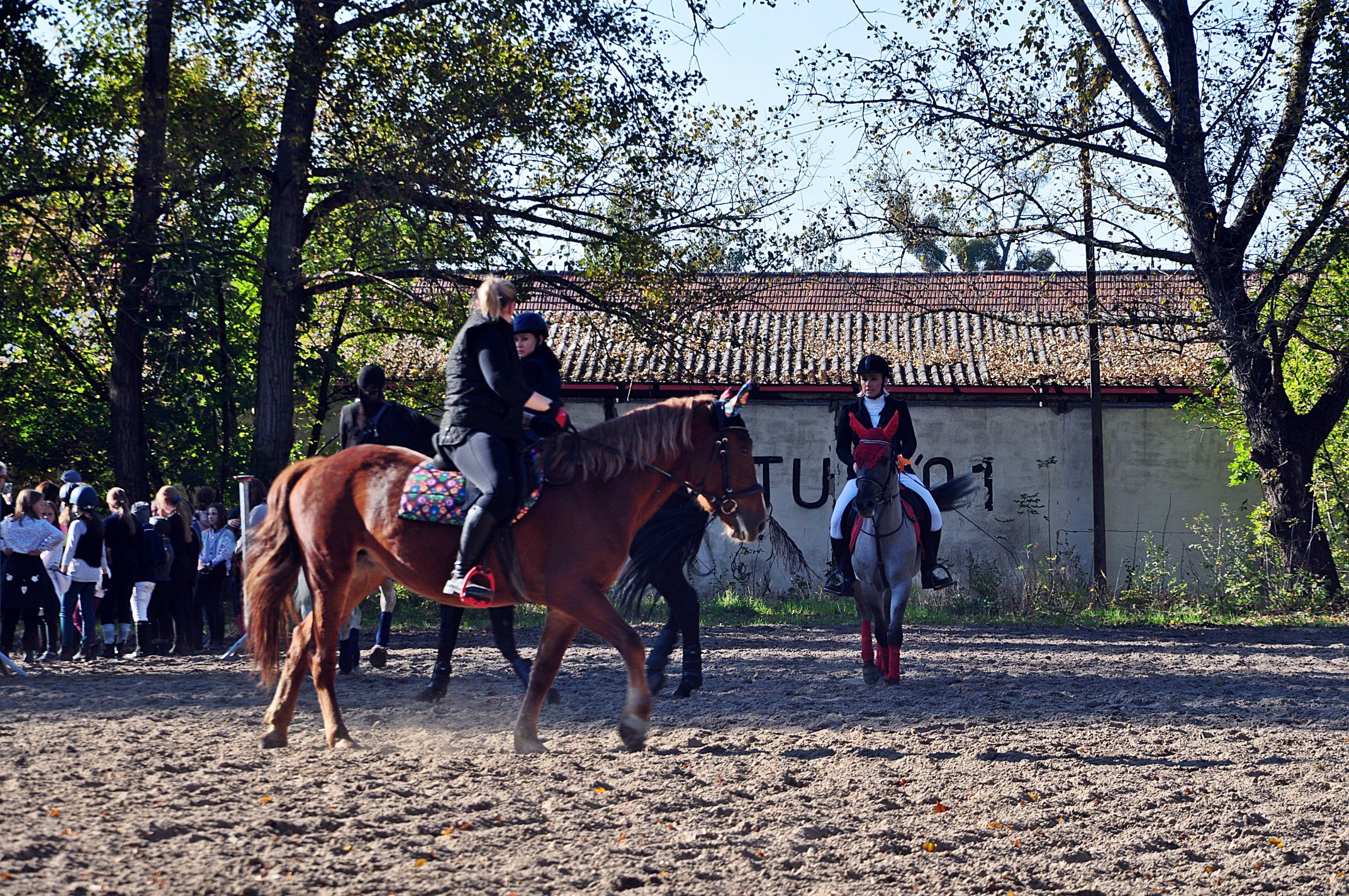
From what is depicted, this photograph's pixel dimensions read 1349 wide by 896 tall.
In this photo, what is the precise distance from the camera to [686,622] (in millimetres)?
8375

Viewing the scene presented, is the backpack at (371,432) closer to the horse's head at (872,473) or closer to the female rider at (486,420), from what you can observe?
the female rider at (486,420)

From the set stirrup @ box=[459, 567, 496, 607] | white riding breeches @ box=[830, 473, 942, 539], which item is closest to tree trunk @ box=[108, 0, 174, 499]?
white riding breeches @ box=[830, 473, 942, 539]

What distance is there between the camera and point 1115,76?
661 inches

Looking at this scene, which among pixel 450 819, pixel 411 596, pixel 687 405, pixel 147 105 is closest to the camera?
pixel 450 819

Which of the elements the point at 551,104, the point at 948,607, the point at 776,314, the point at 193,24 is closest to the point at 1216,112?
the point at 948,607

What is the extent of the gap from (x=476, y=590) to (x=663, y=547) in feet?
7.02

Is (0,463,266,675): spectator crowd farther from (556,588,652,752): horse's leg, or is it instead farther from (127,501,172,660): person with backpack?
(556,588,652,752): horse's leg

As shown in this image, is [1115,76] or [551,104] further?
[1115,76]

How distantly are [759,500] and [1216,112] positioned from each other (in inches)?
493

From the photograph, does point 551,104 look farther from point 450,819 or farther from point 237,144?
point 450,819

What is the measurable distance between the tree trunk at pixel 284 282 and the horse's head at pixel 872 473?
9.67 meters

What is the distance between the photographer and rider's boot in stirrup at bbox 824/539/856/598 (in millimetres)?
9125

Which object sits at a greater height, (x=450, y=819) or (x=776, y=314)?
(x=776, y=314)

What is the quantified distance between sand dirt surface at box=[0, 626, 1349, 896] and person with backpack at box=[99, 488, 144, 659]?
2321 mm
